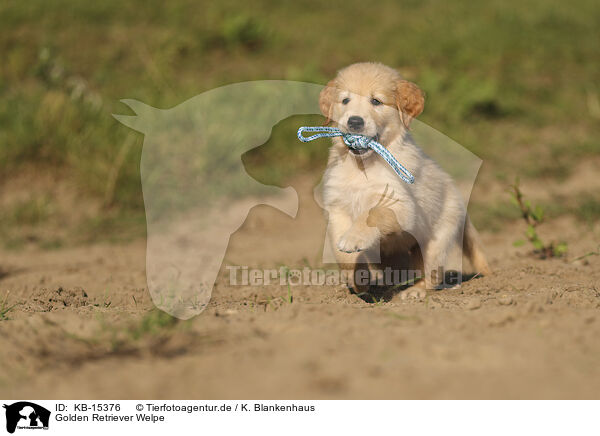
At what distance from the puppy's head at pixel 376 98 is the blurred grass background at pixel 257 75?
2678 millimetres

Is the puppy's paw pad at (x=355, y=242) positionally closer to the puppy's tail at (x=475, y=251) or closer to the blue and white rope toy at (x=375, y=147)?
the blue and white rope toy at (x=375, y=147)

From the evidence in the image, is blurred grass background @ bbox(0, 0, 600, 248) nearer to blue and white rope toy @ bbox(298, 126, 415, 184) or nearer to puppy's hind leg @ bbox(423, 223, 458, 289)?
puppy's hind leg @ bbox(423, 223, 458, 289)

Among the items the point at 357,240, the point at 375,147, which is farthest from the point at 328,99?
the point at 357,240

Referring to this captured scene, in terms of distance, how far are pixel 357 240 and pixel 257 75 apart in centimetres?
536

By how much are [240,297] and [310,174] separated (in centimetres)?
311

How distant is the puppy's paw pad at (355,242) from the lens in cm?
327

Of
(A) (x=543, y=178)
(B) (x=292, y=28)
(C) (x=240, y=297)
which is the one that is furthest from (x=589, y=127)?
(C) (x=240, y=297)

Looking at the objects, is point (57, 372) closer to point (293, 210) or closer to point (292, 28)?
point (293, 210)

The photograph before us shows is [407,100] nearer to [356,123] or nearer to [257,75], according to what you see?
[356,123]
